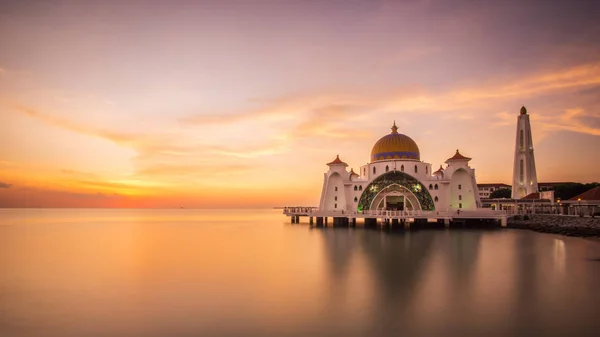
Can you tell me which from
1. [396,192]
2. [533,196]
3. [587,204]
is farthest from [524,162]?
[396,192]

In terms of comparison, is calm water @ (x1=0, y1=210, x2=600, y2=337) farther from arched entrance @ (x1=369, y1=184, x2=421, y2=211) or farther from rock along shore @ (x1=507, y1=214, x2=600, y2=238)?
arched entrance @ (x1=369, y1=184, x2=421, y2=211)

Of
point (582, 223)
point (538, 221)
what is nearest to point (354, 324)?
point (582, 223)

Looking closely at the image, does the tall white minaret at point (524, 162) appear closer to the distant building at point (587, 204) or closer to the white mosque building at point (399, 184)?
the distant building at point (587, 204)

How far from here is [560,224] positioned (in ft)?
112

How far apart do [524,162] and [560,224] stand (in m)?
20.2

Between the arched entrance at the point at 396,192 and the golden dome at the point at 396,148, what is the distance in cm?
240

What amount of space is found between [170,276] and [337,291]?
7.31m

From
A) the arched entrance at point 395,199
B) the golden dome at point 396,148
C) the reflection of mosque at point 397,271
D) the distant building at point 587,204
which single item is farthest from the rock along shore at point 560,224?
the golden dome at point 396,148

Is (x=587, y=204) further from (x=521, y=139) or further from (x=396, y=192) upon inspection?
(x=396, y=192)

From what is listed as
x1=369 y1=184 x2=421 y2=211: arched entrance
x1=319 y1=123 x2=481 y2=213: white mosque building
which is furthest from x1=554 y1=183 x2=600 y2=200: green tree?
x1=369 y1=184 x2=421 y2=211: arched entrance

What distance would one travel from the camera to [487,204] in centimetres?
5769

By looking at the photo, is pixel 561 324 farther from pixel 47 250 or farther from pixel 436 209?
pixel 436 209

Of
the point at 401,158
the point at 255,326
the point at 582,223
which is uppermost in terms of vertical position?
the point at 401,158

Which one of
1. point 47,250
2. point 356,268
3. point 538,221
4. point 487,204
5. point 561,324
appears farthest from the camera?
point 487,204
